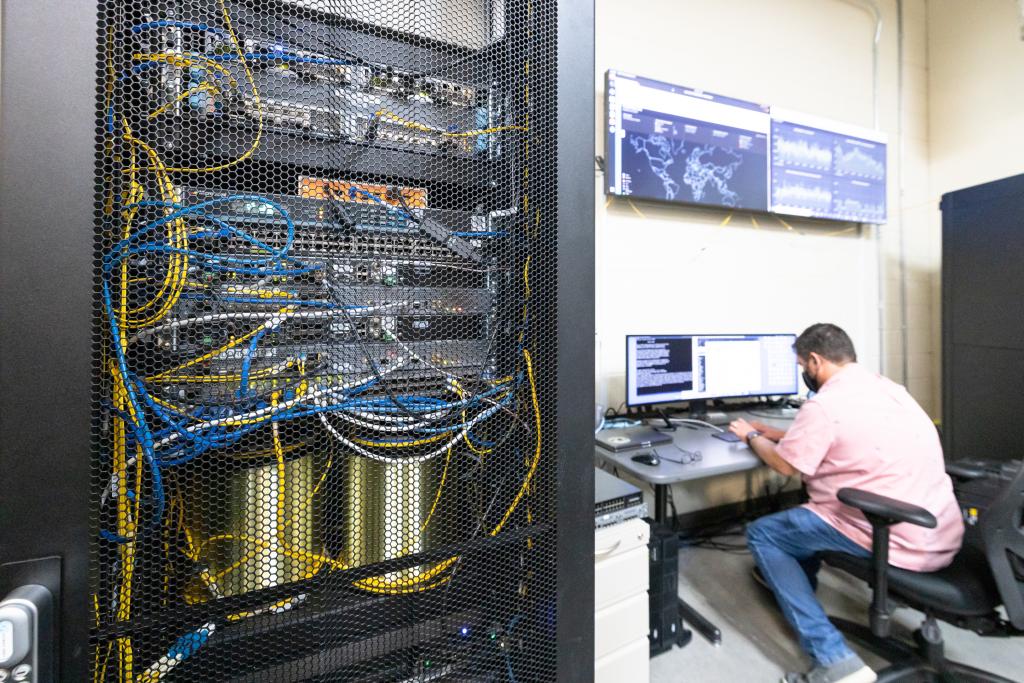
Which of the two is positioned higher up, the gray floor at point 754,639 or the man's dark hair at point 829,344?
the man's dark hair at point 829,344

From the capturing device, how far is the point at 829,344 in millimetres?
1377

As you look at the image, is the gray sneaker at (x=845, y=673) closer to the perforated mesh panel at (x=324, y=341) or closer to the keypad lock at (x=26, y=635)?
the perforated mesh panel at (x=324, y=341)

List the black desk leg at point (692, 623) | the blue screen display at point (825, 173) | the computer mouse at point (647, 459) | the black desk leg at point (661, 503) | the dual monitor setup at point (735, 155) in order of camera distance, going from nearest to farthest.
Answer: the computer mouse at point (647, 459), the black desk leg at point (692, 623), the black desk leg at point (661, 503), the dual monitor setup at point (735, 155), the blue screen display at point (825, 173)

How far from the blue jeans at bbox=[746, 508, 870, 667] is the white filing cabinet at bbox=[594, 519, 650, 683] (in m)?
0.55

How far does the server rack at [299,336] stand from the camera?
0.32 meters

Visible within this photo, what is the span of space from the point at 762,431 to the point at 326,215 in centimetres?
162

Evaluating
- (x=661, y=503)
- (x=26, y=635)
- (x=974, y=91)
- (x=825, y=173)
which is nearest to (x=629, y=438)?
(x=661, y=503)

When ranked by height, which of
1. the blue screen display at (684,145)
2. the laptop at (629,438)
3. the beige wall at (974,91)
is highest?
the beige wall at (974,91)

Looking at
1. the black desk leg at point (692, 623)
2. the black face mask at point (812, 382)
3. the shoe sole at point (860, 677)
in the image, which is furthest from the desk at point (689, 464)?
the shoe sole at point (860, 677)

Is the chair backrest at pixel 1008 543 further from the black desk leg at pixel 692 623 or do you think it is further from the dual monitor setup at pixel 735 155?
the dual monitor setup at pixel 735 155

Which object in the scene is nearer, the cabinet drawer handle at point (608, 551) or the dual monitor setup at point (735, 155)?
the cabinet drawer handle at point (608, 551)

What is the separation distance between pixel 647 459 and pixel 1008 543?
81cm

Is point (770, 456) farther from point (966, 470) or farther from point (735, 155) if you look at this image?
point (735, 155)

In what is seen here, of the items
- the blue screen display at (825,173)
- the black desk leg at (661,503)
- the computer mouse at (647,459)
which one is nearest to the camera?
the computer mouse at (647,459)
